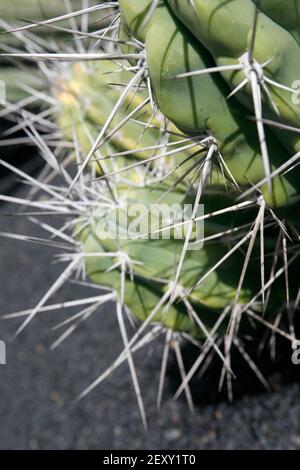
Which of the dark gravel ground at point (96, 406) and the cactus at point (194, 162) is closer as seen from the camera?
the cactus at point (194, 162)

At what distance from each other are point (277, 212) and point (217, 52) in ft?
0.89

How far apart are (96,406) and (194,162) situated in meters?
0.93

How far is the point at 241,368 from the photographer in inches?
70.3

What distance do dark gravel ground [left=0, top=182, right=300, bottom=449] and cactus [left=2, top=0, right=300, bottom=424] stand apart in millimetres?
114

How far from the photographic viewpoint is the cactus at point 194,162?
0.86 meters

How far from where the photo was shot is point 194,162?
124cm

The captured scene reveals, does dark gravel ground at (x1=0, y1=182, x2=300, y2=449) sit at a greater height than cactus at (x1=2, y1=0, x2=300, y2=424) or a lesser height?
lesser

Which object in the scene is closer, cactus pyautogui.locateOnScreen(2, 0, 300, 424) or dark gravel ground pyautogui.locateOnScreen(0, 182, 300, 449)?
cactus pyautogui.locateOnScreen(2, 0, 300, 424)

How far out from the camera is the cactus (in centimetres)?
86

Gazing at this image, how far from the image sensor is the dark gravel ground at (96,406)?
1680 mm

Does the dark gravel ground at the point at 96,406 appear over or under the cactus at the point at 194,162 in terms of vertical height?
under

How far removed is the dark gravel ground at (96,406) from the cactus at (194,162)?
114mm

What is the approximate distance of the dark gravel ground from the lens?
5.51 feet

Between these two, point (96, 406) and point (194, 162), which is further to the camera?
point (96, 406)
